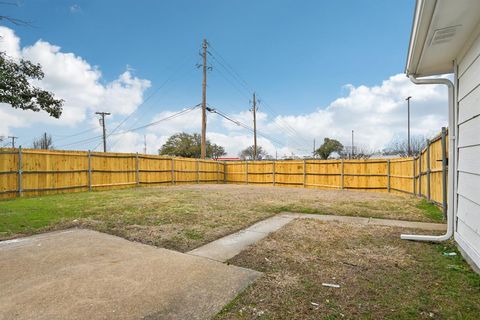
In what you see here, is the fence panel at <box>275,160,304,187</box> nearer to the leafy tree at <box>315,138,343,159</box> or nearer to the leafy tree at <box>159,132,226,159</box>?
the leafy tree at <box>315,138,343,159</box>

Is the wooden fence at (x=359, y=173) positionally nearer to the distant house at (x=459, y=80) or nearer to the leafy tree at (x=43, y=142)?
→ the distant house at (x=459, y=80)

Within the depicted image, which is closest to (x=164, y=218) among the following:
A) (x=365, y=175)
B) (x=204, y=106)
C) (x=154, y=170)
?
(x=154, y=170)

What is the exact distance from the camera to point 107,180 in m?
11.2

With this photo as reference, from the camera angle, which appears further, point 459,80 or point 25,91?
point 25,91

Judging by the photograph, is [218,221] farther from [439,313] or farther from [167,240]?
[439,313]

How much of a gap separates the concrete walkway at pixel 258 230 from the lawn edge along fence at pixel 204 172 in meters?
0.92

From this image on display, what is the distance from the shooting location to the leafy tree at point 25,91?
787 cm

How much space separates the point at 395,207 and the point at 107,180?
10800mm

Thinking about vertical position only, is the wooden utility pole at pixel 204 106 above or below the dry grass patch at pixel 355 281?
above

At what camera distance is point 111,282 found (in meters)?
2.27

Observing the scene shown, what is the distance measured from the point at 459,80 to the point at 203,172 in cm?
1494

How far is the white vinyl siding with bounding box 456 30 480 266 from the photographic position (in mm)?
2535

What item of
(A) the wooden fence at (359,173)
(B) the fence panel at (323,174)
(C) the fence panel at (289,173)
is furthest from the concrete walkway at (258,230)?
(C) the fence panel at (289,173)

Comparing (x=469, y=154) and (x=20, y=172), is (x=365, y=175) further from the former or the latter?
(x=20, y=172)
